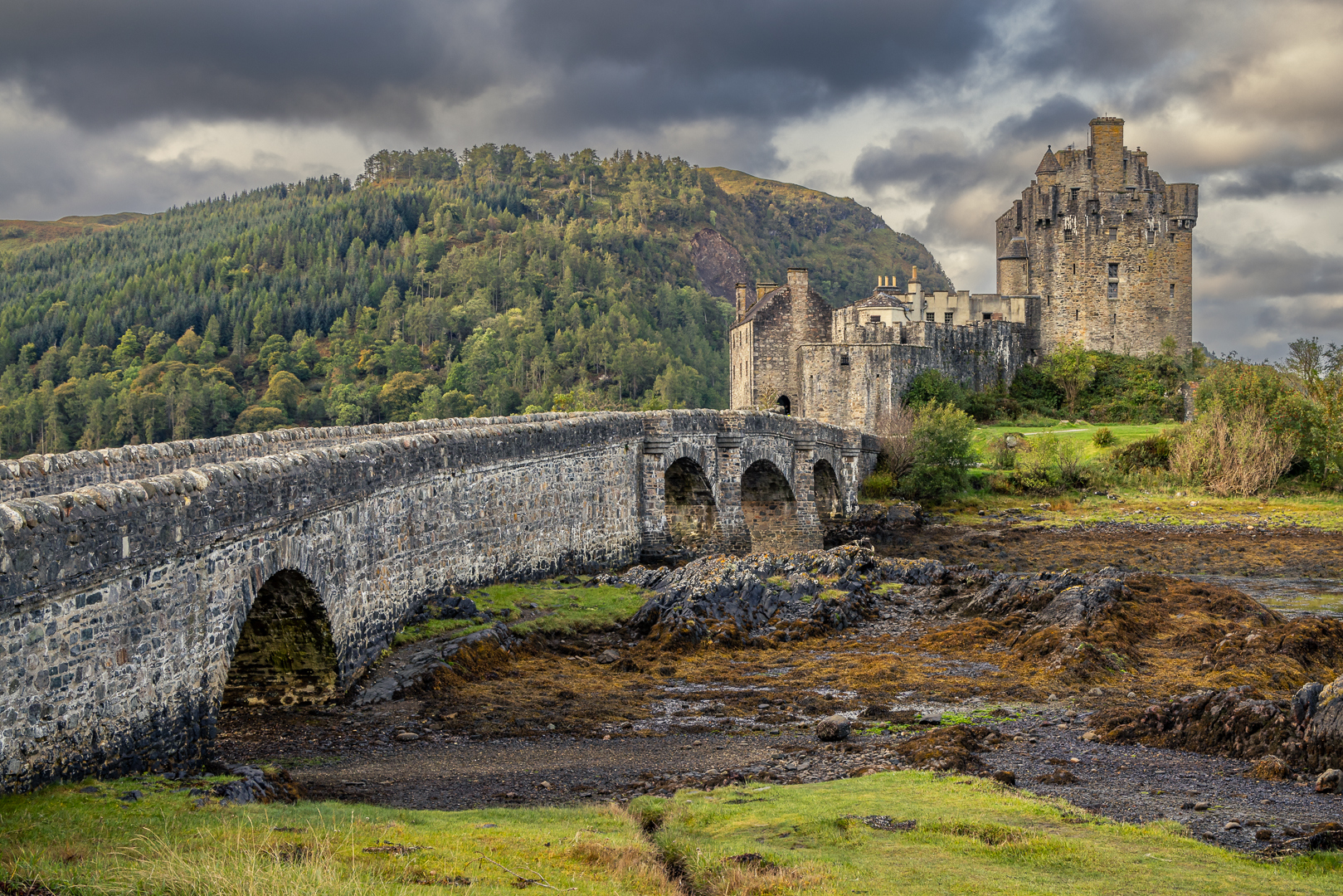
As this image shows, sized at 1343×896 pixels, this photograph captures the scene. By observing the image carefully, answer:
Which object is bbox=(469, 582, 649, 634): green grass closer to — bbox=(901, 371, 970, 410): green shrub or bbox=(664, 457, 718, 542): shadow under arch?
bbox=(664, 457, 718, 542): shadow under arch

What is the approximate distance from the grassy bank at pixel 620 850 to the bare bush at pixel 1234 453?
4175 centimetres

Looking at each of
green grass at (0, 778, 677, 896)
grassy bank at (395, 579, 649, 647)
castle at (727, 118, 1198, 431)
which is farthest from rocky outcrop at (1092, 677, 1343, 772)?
castle at (727, 118, 1198, 431)

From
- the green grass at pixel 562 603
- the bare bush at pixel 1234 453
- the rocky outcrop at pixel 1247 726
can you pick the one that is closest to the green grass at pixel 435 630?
the green grass at pixel 562 603

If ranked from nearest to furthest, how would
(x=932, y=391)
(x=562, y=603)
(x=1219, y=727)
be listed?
(x=1219, y=727), (x=562, y=603), (x=932, y=391)

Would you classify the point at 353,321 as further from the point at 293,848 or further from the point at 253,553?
the point at 293,848

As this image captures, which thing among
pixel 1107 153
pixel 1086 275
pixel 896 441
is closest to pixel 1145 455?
pixel 896 441

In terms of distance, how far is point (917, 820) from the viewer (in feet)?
34.8

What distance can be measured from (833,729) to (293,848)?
8.21m

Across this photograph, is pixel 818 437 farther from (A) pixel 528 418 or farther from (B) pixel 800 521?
(A) pixel 528 418

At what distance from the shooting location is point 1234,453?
158 ft

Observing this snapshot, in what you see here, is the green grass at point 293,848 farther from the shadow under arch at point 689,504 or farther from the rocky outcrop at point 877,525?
the rocky outcrop at point 877,525

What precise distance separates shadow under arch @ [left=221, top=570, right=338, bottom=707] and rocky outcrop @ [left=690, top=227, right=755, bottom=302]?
497 feet

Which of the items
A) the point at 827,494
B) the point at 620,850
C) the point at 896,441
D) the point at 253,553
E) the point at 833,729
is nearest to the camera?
the point at 620,850

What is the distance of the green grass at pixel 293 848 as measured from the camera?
714 centimetres
